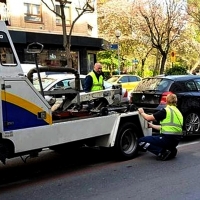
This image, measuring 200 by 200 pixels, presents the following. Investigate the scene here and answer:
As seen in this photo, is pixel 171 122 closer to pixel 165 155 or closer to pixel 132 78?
pixel 165 155

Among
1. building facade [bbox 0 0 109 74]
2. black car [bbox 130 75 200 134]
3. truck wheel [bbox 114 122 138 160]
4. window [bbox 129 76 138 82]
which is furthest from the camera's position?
window [bbox 129 76 138 82]

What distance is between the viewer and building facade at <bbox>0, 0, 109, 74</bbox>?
2325 centimetres

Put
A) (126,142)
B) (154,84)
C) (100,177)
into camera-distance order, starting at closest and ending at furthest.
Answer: (100,177), (126,142), (154,84)

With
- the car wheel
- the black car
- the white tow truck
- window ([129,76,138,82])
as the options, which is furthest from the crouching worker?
window ([129,76,138,82])

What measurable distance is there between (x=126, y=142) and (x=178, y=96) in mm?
2649

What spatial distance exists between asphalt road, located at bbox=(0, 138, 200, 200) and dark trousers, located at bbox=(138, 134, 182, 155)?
0.73ft

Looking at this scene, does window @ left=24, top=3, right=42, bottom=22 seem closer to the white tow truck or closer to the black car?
the black car

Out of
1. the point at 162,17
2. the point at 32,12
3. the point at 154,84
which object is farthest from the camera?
the point at 162,17

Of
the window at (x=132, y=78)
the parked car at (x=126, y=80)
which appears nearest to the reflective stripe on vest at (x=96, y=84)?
the parked car at (x=126, y=80)

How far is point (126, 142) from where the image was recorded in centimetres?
819

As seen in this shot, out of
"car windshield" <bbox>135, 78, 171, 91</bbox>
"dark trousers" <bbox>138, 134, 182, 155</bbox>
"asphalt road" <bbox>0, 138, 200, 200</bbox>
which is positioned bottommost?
"asphalt road" <bbox>0, 138, 200, 200</bbox>

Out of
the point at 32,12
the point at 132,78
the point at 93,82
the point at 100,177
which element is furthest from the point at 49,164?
the point at 32,12

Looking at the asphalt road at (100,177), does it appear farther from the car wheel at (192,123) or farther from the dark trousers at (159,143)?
the car wheel at (192,123)

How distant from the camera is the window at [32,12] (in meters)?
24.8
